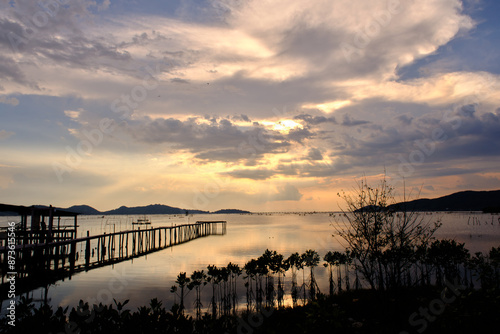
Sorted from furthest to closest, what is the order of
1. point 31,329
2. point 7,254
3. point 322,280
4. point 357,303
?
point 322,280 < point 7,254 < point 357,303 < point 31,329

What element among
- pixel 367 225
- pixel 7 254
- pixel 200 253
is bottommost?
pixel 200 253

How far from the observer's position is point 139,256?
42062 millimetres

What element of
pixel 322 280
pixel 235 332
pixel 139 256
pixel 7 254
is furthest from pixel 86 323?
pixel 139 256

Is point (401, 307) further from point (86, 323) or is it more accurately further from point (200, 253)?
point (200, 253)

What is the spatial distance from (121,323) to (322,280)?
79.4ft

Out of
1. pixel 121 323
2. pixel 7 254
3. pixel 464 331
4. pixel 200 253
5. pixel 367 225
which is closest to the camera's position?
pixel 121 323

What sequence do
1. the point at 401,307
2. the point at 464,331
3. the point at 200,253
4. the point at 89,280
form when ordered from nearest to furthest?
the point at 464,331 < the point at 401,307 < the point at 89,280 < the point at 200,253

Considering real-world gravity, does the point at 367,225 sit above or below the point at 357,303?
above

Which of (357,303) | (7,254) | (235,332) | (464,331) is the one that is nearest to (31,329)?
(235,332)

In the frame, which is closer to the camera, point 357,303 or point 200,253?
point 357,303

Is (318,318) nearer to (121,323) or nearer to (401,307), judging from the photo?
(121,323)

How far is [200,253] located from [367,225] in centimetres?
3678

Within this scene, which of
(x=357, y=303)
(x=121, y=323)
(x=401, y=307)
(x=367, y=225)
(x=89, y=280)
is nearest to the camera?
(x=121, y=323)

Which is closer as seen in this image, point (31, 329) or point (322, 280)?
point (31, 329)
